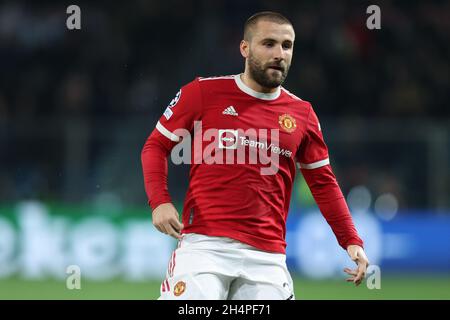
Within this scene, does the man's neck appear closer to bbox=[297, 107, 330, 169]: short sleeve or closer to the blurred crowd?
bbox=[297, 107, 330, 169]: short sleeve

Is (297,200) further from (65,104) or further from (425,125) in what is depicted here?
(65,104)

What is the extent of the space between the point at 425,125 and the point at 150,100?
4.14 m

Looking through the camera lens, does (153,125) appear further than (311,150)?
Yes

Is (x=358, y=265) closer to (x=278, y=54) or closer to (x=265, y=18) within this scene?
(x=278, y=54)

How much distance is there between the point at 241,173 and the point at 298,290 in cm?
622

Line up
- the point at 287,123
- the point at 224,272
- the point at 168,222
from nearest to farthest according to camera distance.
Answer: the point at 168,222 → the point at 224,272 → the point at 287,123

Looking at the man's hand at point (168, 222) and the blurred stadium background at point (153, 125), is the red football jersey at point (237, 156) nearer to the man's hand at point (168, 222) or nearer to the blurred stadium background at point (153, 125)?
the man's hand at point (168, 222)

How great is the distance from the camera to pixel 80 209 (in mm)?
12859

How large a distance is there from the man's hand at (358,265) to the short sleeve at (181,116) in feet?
3.87

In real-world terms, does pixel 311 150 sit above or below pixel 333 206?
above

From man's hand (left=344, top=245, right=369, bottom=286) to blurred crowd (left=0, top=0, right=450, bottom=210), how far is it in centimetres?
814

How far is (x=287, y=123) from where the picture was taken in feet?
18.7
